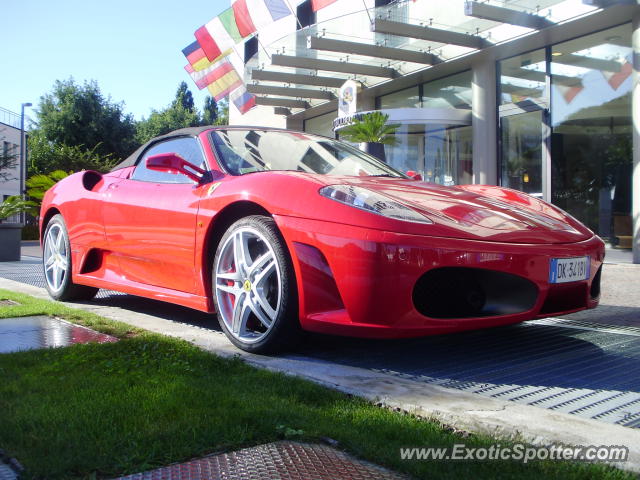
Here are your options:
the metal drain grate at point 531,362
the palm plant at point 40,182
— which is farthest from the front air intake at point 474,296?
the palm plant at point 40,182

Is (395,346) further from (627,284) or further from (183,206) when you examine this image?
(627,284)

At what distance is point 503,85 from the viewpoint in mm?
12016

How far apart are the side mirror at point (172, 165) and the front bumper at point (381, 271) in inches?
34.9

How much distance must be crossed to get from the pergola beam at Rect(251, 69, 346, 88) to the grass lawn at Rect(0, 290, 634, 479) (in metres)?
12.3

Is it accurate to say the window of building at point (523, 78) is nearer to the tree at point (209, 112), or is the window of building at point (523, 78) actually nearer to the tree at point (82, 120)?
the tree at point (82, 120)

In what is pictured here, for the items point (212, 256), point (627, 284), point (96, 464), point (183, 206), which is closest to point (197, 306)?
point (212, 256)

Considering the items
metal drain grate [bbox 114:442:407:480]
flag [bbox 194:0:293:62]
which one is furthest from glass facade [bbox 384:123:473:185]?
metal drain grate [bbox 114:442:407:480]

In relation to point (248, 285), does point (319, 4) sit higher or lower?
higher

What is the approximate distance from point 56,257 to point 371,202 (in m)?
3.22

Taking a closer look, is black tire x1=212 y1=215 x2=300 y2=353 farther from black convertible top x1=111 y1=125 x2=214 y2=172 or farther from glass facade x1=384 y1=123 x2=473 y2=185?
glass facade x1=384 y1=123 x2=473 y2=185

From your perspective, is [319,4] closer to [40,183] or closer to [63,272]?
[40,183]

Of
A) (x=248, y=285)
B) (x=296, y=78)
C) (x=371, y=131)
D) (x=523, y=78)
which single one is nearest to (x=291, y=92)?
(x=296, y=78)

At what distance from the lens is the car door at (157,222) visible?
3584 mm

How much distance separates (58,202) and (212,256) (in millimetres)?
2173
